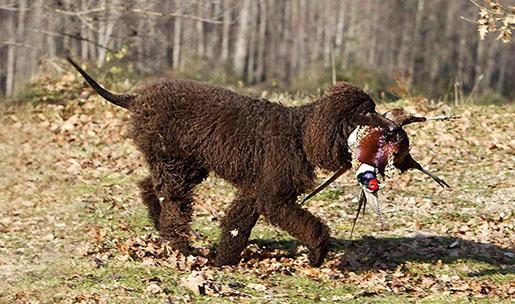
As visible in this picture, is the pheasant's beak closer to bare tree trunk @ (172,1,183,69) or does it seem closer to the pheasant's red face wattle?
the pheasant's red face wattle

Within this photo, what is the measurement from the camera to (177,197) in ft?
28.6

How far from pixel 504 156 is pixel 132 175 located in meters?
5.62

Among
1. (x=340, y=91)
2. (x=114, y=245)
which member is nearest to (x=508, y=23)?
(x=340, y=91)

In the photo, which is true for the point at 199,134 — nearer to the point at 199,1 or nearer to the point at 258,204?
the point at 258,204

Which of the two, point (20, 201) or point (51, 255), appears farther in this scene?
point (20, 201)

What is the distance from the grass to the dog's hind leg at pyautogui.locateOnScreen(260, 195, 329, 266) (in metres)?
0.39

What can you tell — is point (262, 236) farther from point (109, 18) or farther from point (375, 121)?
point (109, 18)

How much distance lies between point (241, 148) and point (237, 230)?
821mm

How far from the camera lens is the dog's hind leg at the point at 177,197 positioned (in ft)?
28.4

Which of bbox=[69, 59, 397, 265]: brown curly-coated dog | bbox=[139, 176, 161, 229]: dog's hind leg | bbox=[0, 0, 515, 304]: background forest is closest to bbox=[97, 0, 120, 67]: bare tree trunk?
bbox=[0, 0, 515, 304]: background forest

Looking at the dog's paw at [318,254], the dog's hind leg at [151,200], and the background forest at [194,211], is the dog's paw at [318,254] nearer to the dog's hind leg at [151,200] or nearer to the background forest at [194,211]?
the background forest at [194,211]

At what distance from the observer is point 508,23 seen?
7.45 m

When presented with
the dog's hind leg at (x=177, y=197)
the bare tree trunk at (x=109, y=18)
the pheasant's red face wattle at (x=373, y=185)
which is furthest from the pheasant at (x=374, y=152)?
the bare tree trunk at (x=109, y=18)

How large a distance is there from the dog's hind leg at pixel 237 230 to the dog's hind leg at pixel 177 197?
0.42 metres
